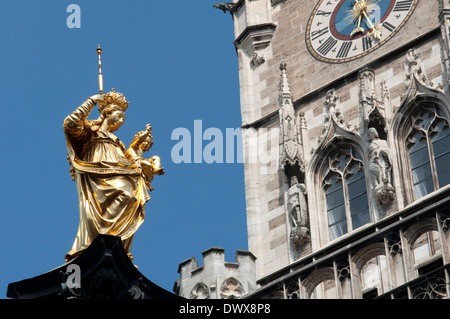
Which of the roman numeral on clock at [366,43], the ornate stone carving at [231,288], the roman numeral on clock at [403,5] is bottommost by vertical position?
the ornate stone carving at [231,288]

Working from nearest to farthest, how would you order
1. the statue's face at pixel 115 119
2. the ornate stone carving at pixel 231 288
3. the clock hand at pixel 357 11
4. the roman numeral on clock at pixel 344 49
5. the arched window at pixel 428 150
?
1. the statue's face at pixel 115 119
2. the ornate stone carving at pixel 231 288
3. the arched window at pixel 428 150
4. the roman numeral on clock at pixel 344 49
5. the clock hand at pixel 357 11

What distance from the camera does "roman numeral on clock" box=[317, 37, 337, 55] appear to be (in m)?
36.6

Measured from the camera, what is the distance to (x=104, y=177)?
72.4 feet

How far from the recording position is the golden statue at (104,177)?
71.5 feet

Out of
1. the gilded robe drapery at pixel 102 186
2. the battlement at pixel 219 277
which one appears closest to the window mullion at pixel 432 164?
the battlement at pixel 219 277

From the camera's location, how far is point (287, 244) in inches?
1340

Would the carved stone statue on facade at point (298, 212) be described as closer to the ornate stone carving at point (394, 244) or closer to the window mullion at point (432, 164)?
the window mullion at point (432, 164)

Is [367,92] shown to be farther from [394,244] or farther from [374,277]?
[394,244]

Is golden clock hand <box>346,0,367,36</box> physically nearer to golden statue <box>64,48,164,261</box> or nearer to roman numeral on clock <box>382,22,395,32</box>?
roman numeral on clock <box>382,22,395,32</box>

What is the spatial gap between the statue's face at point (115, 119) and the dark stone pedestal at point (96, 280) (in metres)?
3.10

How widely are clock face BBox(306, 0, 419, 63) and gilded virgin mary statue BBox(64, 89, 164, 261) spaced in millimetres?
13603
